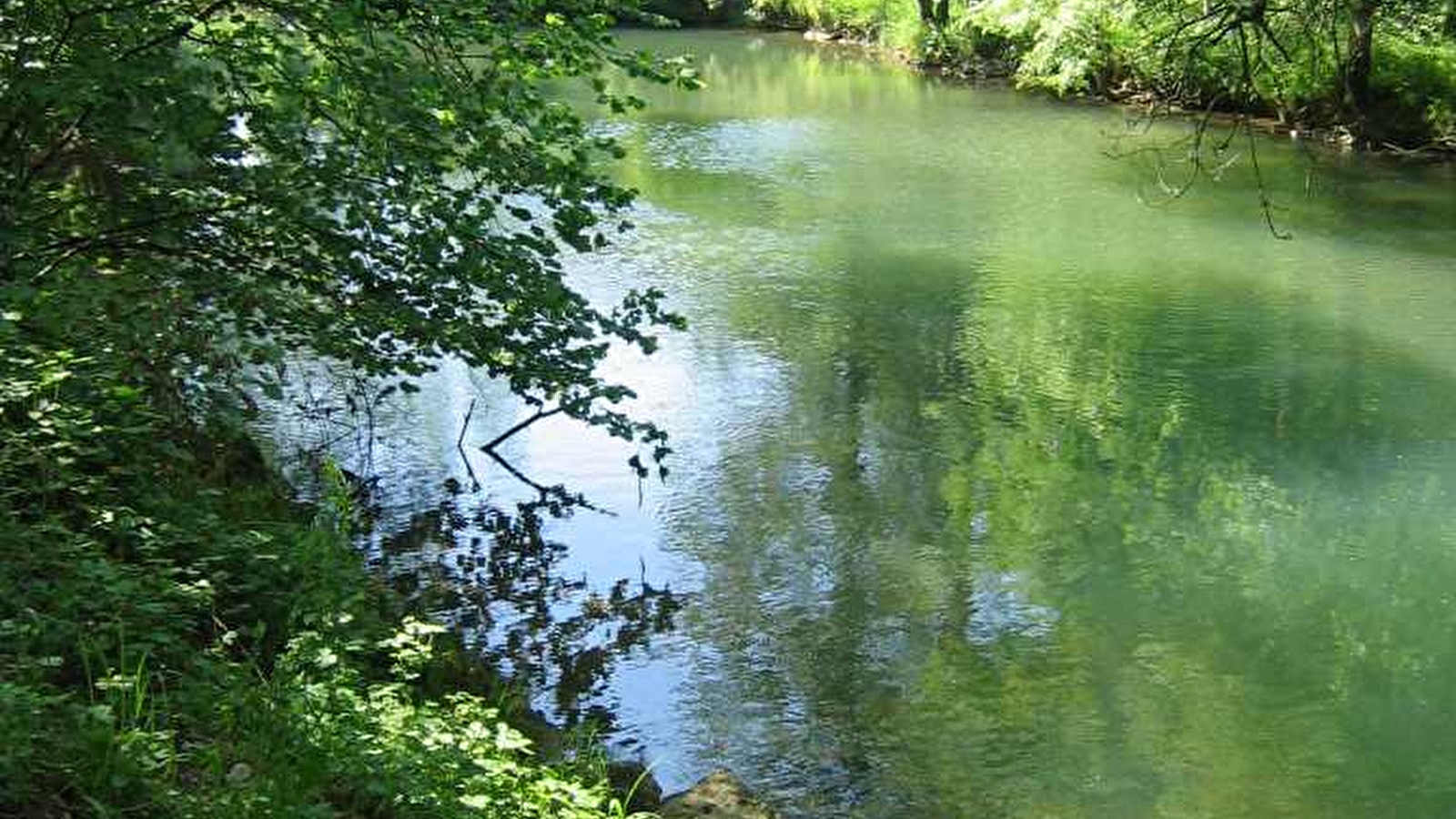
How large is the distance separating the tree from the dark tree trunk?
2.57 metres

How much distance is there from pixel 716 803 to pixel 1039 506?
11.6ft

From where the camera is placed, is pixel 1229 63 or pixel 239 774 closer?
pixel 239 774

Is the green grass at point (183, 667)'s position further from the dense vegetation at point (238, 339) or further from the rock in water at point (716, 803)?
the rock in water at point (716, 803)


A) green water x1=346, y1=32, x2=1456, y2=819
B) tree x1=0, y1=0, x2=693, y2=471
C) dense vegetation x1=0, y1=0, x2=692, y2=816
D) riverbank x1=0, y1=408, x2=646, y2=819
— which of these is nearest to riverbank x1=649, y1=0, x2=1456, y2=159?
green water x1=346, y1=32, x2=1456, y2=819

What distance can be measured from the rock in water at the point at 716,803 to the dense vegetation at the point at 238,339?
27 cm

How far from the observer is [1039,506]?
7.54 meters

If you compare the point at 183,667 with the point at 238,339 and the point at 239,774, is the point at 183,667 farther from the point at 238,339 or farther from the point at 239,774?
the point at 238,339

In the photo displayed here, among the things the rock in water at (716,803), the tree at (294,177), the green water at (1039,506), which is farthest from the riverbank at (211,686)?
the green water at (1039,506)

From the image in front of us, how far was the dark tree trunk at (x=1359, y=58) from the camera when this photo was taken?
19.2ft

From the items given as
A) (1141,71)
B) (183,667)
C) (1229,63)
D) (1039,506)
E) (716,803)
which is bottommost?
(1039,506)

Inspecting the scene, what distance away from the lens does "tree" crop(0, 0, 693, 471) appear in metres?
4.64

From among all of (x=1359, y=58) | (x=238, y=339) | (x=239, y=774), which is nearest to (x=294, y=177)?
(x=238, y=339)

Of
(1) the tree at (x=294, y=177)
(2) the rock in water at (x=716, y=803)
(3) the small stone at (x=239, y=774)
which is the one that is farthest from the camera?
(1) the tree at (x=294, y=177)

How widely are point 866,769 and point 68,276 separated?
9.58 ft
